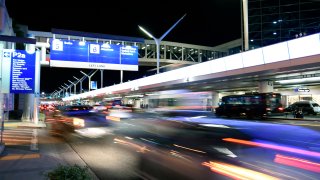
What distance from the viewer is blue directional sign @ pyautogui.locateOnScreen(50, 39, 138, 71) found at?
31172 mm

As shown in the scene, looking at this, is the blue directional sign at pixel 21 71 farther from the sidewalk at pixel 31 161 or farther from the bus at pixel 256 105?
the bus at pixel 256 105

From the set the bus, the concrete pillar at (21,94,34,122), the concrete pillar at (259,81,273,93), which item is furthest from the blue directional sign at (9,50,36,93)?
the concrete pillar at (259,81,273,93)

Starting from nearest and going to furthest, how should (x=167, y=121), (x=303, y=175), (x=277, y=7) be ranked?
(x=303, y=175)
(x=167, y=121)
(x=277, y=7)

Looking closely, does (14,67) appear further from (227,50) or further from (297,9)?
(227,50)

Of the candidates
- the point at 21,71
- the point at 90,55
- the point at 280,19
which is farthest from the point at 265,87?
the point at 21,71

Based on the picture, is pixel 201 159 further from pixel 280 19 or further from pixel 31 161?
A: pixel 280 19

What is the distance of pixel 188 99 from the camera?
22516 mm

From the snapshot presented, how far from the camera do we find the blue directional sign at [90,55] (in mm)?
31172

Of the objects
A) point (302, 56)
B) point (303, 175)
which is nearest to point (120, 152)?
point (303, 175)

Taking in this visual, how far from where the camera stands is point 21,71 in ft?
76.0

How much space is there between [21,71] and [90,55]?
9.94 m

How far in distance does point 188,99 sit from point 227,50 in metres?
54.8

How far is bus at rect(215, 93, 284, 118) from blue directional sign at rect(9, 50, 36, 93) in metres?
22.7

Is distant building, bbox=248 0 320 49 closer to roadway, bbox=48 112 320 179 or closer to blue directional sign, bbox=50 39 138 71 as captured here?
blue directional sign, bbox=50 39 138 71
